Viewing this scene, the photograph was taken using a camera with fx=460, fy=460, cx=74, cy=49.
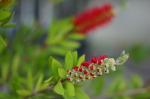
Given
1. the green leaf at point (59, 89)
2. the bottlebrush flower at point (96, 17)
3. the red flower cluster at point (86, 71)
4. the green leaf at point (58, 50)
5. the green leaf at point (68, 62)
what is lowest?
the green leaf at point (59, 89)

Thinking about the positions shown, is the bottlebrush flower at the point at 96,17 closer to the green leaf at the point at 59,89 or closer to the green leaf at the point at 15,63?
the green leaf at the point at 15,63

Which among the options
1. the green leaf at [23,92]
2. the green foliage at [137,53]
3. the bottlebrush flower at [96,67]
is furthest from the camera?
the green foliage at [137,53]

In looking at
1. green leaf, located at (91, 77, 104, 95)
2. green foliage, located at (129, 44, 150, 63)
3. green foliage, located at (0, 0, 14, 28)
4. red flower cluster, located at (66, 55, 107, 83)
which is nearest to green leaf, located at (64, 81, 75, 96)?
red flower cluster, located at (66, 55, 107, 83)

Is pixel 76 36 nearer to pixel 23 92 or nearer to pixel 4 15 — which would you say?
pixel 23 92

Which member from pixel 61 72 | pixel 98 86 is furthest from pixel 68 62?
pixel 98 86

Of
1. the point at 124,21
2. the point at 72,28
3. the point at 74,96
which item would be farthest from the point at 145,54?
the point at 124,21

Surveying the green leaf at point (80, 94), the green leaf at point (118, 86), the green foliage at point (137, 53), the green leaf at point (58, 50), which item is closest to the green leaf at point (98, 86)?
the green leaf at point (118, 86)

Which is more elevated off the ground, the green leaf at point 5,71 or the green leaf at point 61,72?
the green leaf at point 5,71

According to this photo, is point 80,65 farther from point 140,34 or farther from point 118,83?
point 140,34
